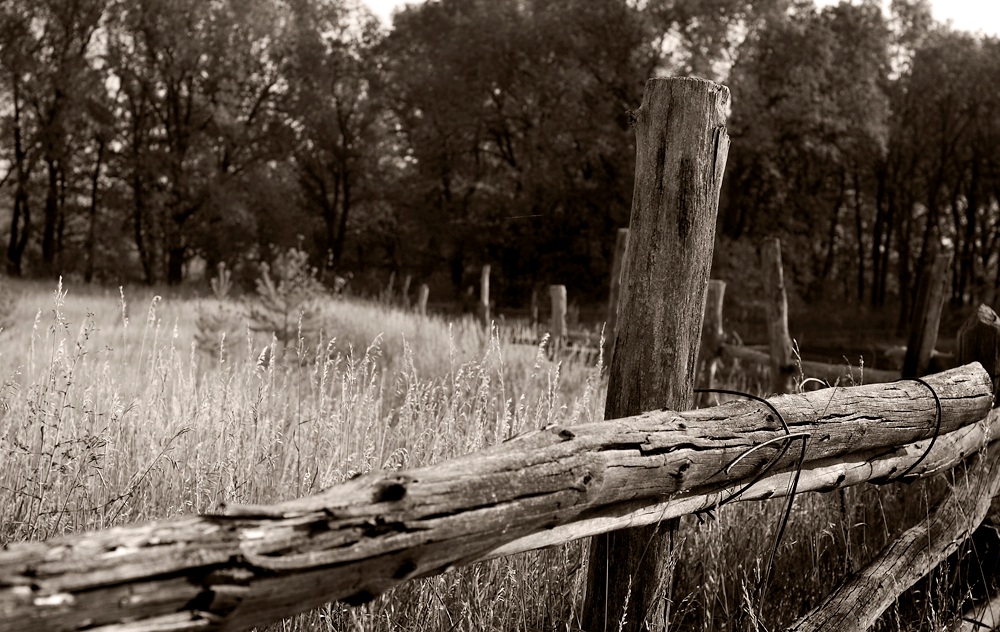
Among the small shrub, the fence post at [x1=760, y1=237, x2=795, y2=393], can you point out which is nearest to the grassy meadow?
the small shrub

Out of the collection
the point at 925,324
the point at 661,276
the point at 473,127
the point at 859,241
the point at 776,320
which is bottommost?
the point at 776,320

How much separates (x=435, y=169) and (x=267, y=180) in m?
5.76

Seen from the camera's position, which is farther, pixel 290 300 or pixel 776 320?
pixel 776 320

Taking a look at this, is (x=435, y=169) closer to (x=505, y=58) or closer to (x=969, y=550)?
(x=505, y=58)

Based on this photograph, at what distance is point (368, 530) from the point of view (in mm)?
1447

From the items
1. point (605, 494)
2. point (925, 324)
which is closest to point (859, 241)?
point (925, 324)

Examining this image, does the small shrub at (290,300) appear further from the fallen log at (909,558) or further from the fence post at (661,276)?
the fence post at (661,276)

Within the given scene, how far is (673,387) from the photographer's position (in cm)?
239

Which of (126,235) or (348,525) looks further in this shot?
(126,235)

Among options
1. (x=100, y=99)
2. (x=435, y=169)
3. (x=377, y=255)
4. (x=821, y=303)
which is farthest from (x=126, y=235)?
(x=821, y=303)

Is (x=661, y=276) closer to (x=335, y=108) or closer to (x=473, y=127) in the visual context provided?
(x=473, y=127)

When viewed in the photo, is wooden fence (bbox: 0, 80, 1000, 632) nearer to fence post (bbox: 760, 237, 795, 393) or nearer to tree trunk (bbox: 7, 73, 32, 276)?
fence post (bbox: 760, 237, 795, 393)

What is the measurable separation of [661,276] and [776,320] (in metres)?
7.14

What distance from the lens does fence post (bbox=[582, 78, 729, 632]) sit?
→ 2365 mm
